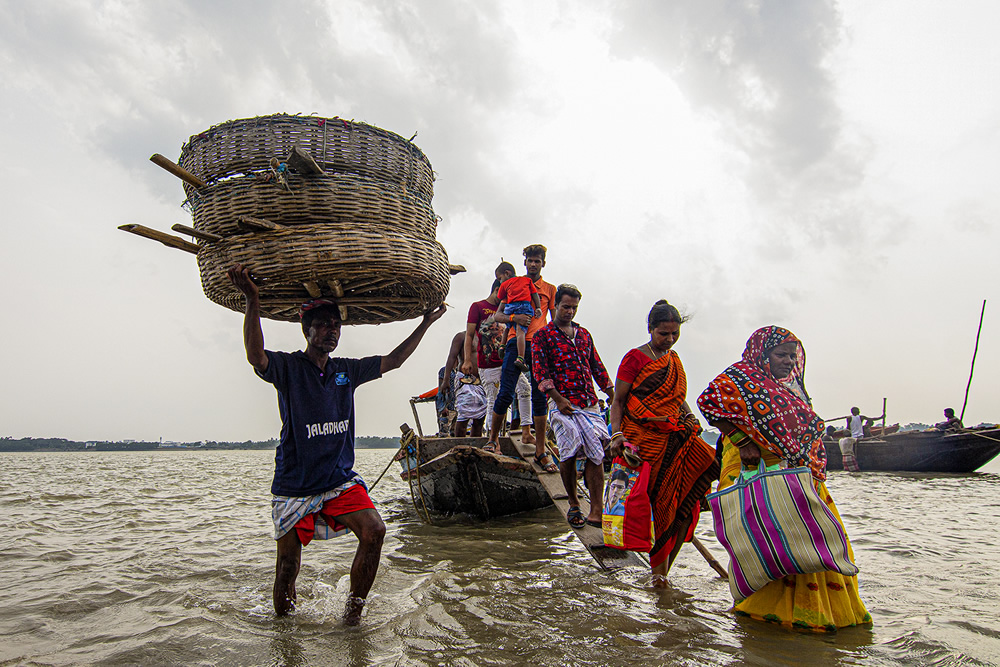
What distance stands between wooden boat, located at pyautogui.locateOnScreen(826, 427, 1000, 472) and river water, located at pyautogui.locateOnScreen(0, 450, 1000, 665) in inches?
483

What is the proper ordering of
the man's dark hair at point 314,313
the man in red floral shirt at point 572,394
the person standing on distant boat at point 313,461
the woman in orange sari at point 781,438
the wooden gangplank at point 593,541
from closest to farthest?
the woman in orange sari at point 781,438 → the person standing on distant boat at point 313,461 → the man's dark hair at point 314,313 → the wooden gangplank at point 593,541 → the man in red floral shirt at point 572,394

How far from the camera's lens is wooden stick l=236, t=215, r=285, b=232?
10.1 ft

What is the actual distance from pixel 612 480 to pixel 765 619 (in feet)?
4.18

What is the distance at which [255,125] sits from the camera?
338cm

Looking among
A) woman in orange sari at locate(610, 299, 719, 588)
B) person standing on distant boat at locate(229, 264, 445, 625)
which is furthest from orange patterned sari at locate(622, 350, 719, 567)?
person standing on distant boat at locate(229, 264, 445, 625)

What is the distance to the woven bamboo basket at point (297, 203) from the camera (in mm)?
3303

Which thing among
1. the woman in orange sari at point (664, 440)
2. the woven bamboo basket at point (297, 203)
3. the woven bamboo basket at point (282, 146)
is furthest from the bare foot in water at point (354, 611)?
the woven bamboo basket at point (282, 146)

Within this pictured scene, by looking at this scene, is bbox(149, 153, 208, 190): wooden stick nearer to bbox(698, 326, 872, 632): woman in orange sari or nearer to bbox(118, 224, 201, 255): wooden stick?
bbox(118, 224, 201, 255): wooden stick

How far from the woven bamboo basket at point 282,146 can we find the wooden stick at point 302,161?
148mm

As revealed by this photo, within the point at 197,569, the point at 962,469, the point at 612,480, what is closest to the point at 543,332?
the point at 612,480

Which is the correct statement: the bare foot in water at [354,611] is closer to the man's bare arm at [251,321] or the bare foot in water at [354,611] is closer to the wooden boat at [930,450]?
the man's bare arm at [251,321]

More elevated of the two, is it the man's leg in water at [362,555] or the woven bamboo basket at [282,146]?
the woven bamboo basket at [282,146]

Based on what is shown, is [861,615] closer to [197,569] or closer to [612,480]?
[612,480]

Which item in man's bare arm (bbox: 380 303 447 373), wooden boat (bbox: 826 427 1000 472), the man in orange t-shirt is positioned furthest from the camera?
wooden boat (bbox: 826 427 1000 472)
